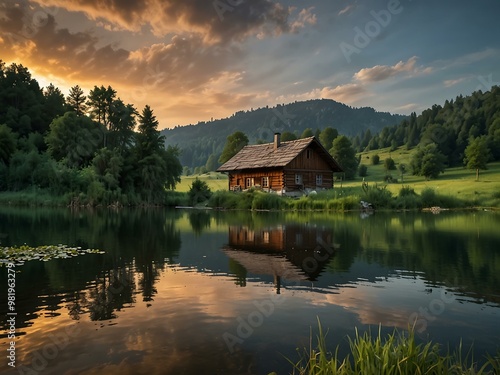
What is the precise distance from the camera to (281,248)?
16562 mm

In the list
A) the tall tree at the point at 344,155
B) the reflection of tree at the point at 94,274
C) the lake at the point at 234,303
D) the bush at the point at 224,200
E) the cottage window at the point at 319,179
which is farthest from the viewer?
the tall tree at the point at 344,155

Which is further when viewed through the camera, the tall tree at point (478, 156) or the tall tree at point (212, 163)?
the tall tree at point (212, 163)

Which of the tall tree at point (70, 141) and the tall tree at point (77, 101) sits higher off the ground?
the tall tree at point (77, 101)

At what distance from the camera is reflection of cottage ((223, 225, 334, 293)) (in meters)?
12.3

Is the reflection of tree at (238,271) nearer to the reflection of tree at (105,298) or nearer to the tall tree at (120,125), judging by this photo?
the reflection of tree at (105,298)

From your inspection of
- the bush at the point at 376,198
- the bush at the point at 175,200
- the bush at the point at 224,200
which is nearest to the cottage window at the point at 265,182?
the bush at the point at 224,200

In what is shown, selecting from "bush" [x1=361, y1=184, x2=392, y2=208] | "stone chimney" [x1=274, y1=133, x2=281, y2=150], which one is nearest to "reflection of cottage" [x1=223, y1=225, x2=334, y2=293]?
"bush" [x1=361, y1=184, x2=392, y2=208]

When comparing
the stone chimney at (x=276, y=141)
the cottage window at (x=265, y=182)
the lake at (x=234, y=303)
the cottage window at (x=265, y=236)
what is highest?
the stone chimney at (x=276, y=141)

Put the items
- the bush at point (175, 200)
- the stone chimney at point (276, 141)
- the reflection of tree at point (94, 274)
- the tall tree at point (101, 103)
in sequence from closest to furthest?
the reflection of tree at point (94, 274)
the stone chimney at point (276, 141)
the bush at point (175, 200)
the tall tree at point (101, 103)

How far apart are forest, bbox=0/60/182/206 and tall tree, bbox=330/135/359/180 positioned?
3631 centimetres

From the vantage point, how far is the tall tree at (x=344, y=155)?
8256 centimetres

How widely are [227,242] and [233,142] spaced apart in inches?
Result: 2666

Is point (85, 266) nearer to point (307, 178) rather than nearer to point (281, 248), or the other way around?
point (281, 248)

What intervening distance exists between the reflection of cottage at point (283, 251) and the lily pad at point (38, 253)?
602 centimetres
